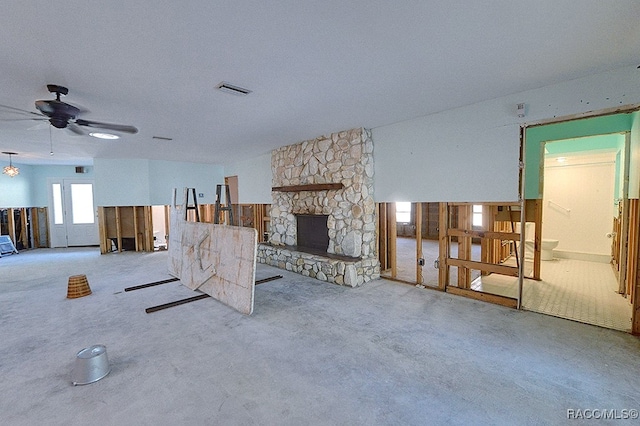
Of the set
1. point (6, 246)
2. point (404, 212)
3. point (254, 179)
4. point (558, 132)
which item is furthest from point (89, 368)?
point (404, 212)

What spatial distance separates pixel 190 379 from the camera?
7.33ft

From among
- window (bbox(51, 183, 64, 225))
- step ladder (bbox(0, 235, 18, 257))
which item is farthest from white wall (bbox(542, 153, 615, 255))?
step ladder (bbox(0, 235, 18, 257))

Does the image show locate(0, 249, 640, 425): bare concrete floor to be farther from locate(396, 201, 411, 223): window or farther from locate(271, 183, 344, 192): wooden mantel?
locate(396, 201, 411, 223): window

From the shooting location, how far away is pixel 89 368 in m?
2.23

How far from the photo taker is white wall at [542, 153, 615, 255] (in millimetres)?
5977

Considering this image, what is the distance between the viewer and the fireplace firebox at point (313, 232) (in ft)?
18.0

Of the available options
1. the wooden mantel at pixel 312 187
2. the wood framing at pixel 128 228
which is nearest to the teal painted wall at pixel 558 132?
the wooden mantel at pixel 312 187

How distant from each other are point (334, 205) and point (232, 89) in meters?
2.74

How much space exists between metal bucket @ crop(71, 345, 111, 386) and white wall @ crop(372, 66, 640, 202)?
4085 mm

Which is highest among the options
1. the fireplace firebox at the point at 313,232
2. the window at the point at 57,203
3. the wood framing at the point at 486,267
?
the window at the point at 57,203

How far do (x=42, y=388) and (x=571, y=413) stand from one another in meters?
3.84

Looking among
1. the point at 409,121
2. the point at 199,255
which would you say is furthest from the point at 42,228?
the point at 409,121

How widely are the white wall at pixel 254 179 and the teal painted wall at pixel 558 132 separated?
5.32 meters

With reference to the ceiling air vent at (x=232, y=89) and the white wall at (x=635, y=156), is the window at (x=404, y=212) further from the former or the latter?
the ceiling air vent at (x=232, y=89)
